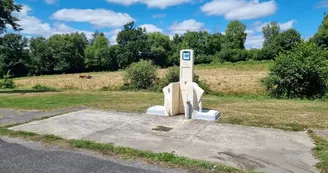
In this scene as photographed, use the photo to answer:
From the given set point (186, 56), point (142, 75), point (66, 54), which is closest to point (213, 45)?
point (66, 54)

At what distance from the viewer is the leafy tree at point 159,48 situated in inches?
2218

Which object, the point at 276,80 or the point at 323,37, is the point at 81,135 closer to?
the point at 276,80

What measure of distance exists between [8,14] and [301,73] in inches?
623

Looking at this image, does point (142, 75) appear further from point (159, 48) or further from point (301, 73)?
point (159, 48)

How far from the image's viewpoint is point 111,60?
5709cm

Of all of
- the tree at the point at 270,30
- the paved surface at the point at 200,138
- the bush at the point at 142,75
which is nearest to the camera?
the paved surface at the point at 200,138

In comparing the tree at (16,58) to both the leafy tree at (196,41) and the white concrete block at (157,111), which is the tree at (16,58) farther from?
the white concrete block at (157,111)

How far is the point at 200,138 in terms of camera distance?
5.39 metres

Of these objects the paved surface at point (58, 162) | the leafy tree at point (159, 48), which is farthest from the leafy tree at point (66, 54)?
the paved surface at point (58, 162)

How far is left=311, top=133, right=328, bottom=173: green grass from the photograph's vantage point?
3.93 meters

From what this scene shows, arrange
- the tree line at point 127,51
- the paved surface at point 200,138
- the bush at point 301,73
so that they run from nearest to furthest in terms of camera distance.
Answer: the paved surface at point 200,138 < the bush at point 301,73 < the tree line at point 127,51

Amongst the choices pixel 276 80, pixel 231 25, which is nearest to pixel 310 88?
pixel 276 80

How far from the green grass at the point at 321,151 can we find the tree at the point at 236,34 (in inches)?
2189

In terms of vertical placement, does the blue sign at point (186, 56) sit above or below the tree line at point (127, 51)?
below
